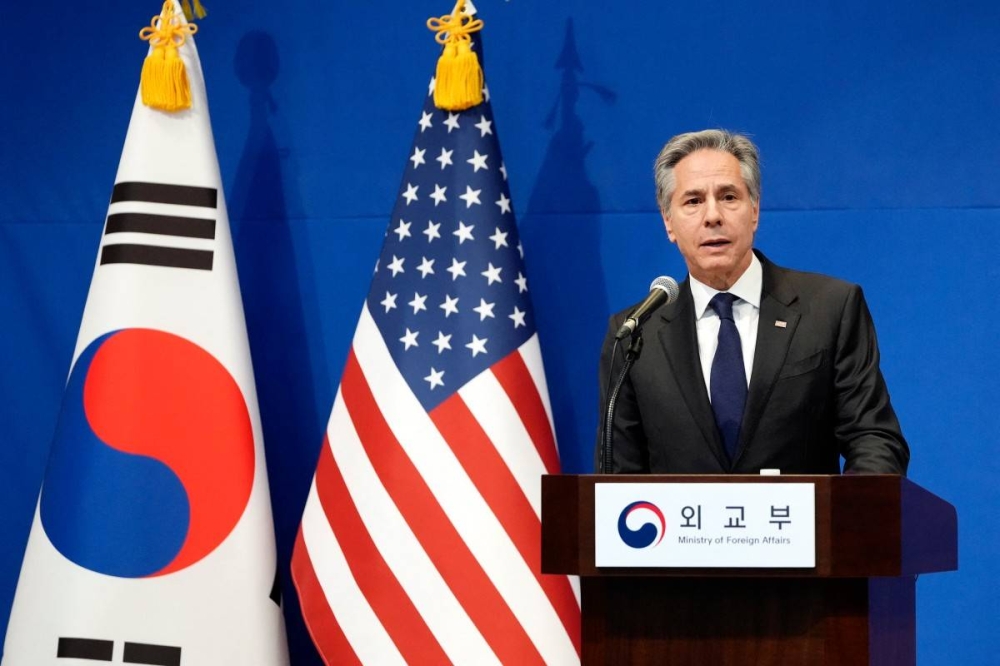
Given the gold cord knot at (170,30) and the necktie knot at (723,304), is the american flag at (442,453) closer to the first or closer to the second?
the gold cord knot at (170,30)

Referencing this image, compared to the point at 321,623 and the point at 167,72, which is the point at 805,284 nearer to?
the point at 321,623

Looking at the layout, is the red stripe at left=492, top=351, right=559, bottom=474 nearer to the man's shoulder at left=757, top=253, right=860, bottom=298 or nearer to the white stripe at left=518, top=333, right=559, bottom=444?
the white stripe at left=518, top=333, right=559, bottom=444

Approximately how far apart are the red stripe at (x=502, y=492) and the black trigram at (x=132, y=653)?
2.83ft

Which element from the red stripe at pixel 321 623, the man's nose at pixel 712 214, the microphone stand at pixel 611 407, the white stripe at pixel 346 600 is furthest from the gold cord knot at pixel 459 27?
the microphone stand at pixel 611 407

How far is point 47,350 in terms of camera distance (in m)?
3.75

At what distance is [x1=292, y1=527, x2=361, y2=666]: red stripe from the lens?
3041mm

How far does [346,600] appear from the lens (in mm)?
3047

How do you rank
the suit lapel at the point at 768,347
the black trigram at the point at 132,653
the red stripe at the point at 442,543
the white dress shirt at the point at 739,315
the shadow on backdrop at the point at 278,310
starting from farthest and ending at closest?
1. the shadow on backdrop at the point at 278,310
2. the black trigram at the point at 132,653
3. the red stripe at the point at 442,543
4. the white dress shirt at the point at 739,315
5. the suit lapel at the point at 768,347

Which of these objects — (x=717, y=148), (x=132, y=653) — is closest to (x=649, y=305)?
(x=717, y=148)

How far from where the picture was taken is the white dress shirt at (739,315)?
7.73ft

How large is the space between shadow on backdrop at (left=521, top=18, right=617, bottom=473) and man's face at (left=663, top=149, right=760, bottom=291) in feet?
3.10

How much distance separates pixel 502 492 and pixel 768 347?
37.8 inches

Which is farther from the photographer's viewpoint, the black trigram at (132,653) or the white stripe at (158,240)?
the white stripe at (158,240)

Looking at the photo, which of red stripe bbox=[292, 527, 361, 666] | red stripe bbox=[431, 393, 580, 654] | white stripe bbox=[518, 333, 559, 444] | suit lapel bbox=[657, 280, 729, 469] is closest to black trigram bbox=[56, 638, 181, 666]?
red stripe bbox=[292, 527, 361, 666]
